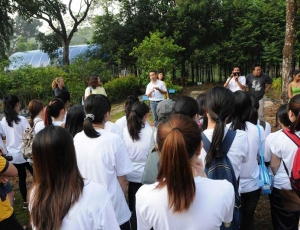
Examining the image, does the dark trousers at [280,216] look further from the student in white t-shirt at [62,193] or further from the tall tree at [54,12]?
the tall tree at [54,12]

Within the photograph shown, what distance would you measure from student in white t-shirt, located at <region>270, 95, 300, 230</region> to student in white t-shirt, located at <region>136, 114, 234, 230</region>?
1057 millimetres

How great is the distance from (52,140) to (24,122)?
276cm

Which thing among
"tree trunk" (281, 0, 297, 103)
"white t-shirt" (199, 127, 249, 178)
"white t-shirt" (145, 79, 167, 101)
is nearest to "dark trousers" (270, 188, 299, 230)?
"white t-shirt" (199, 127, 249, 178)

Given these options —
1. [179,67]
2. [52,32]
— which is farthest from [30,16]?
[179,67]

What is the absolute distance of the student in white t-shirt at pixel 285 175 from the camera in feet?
7.54

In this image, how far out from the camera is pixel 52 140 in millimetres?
1366

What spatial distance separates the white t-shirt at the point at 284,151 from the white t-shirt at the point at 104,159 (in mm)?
1185

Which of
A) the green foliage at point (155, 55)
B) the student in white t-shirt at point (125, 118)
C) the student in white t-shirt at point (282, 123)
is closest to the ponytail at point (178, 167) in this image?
the student in white t-shirt at point (282, 123)

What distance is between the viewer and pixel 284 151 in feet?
7.72

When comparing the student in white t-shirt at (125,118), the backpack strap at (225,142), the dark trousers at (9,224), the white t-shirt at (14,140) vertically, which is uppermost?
the backpack strap at (225,142)

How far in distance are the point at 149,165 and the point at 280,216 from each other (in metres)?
1.39

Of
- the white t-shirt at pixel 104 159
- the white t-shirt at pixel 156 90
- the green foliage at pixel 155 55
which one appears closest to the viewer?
the white t-shirt at pixel 104 159

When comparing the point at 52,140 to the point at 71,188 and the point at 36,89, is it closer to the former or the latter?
the point at 71,188

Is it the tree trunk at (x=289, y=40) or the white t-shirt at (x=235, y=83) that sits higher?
the tree trunk at (x=289, y=40)
